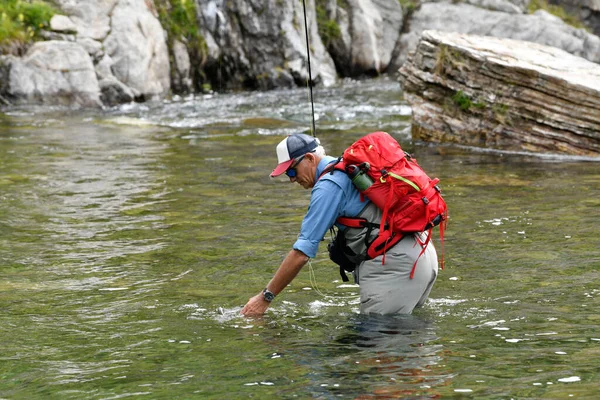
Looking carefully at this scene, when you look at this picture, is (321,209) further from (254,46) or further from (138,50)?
(254,46)

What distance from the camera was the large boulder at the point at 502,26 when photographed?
3853 centimetres

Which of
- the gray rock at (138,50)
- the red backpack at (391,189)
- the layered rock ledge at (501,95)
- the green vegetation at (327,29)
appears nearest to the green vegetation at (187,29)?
the gray rock at (138,50)

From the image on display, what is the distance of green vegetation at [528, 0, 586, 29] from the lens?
42.6m

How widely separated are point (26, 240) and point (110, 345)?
444 centimetres

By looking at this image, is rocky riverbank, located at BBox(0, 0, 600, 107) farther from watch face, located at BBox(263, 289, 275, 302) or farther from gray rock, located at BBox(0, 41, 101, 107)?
watch face, located at BBox(263, 289, 275, 302)

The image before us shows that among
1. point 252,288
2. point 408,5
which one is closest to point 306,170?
point 252,288

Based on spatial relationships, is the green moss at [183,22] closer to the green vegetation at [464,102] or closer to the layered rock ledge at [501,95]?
the layered rock ledge at [501,95]

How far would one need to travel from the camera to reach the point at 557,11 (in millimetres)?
43344

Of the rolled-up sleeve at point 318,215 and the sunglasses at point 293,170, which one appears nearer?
the rolled-up sleeve at point 318,215

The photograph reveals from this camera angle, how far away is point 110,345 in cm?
657

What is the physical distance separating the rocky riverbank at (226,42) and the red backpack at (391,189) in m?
19.9

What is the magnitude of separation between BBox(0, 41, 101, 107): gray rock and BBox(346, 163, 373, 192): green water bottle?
783 inches

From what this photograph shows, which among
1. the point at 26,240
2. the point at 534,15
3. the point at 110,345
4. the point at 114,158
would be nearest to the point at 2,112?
the point at 114,158

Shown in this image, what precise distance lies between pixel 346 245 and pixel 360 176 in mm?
658
